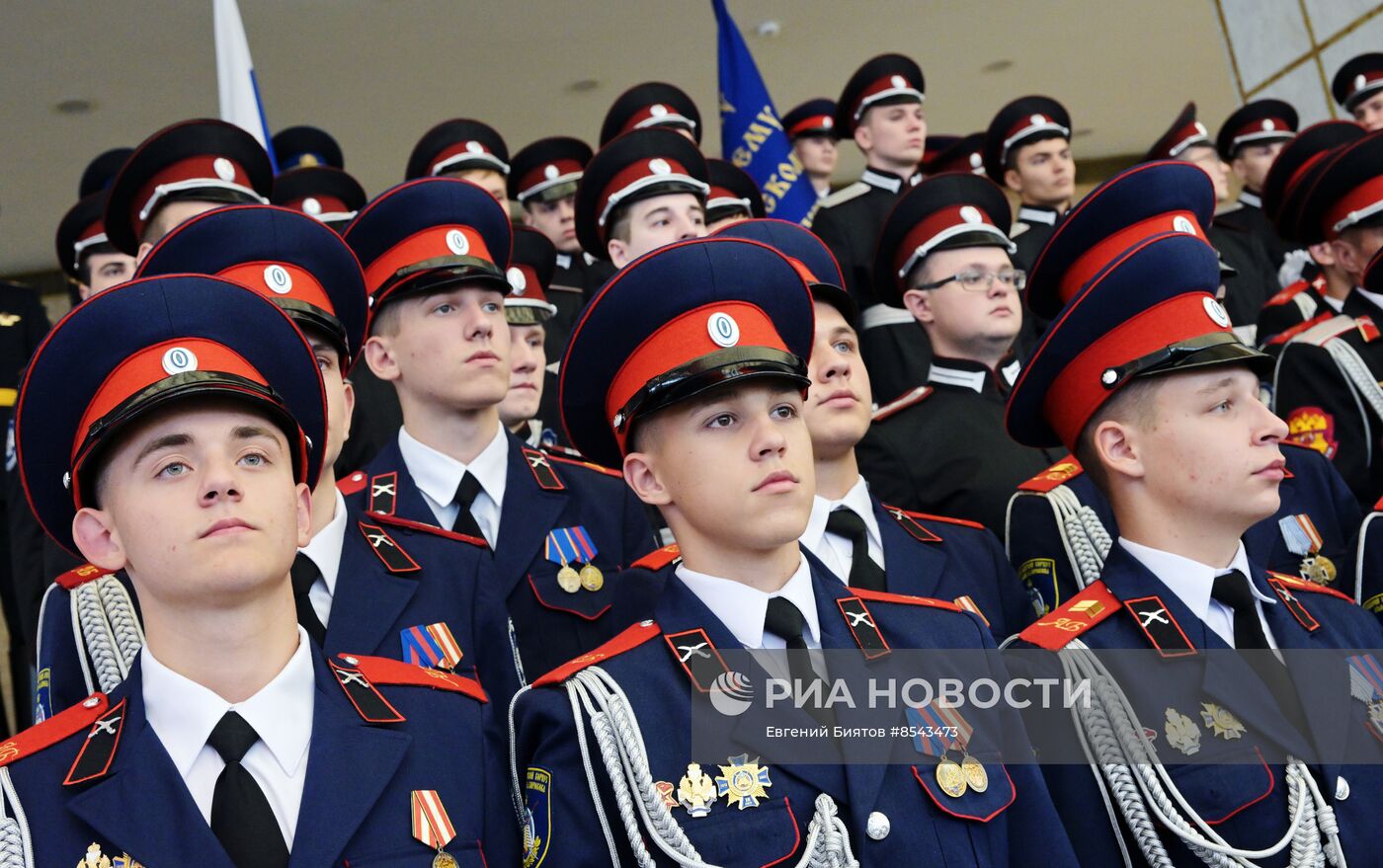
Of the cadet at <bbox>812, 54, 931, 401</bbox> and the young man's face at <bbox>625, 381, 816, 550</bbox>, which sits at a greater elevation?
the cadet at <bbox>812, 54, 931, 401</bbox>

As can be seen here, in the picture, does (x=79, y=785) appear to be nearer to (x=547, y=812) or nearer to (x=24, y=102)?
(x=547, y=812)

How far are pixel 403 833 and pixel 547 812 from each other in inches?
9.5

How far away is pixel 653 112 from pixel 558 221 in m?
0.75

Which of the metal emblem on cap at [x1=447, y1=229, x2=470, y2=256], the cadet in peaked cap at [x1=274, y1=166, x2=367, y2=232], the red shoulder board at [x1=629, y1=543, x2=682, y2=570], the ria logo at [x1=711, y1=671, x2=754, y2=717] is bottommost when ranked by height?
the ria logo at [x1=711, y1=671, x2=754, y2=717]

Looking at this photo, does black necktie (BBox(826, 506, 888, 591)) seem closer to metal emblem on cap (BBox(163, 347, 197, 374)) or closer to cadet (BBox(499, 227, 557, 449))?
cadet (BBox(499, 227, 557, 449))

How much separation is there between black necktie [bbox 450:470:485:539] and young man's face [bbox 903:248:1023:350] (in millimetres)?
1692

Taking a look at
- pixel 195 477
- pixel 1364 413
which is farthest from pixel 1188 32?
pixel 195 477

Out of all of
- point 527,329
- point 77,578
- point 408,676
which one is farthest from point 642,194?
point 408,676

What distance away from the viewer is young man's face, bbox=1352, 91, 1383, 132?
672 cm

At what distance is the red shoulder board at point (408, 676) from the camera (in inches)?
98.7

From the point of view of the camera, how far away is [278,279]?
3.24 meters

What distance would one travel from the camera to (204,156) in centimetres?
439

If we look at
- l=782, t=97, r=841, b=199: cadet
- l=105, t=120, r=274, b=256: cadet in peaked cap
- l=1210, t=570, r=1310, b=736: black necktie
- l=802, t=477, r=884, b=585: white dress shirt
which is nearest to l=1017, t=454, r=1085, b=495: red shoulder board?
l=802, t=477, r=884, b=585: white dress shirt

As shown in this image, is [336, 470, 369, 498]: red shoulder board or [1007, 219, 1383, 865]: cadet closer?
[1007, 219, 1383, 865]: cadet
